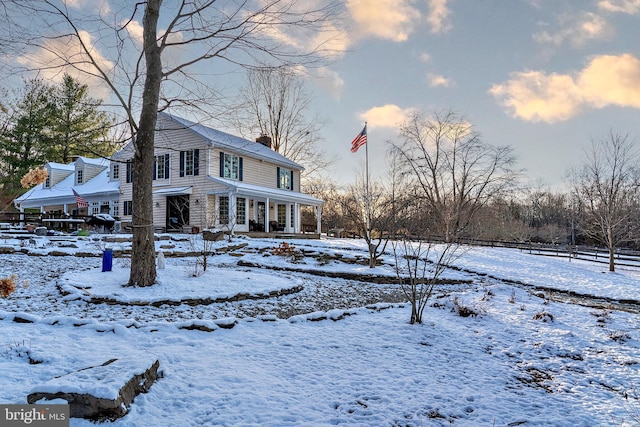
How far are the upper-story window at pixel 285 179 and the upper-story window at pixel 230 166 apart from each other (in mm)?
3478

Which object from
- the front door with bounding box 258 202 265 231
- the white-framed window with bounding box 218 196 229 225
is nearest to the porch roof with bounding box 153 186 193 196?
the white-framed window with bounding box 218 196 229 225

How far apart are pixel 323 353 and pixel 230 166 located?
16.4 metres

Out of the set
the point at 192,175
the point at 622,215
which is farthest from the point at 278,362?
the point at 622,215

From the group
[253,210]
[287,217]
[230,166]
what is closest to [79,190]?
[230,166]

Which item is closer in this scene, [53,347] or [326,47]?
[53,347]

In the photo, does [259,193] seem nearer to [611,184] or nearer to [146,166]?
[146,166]

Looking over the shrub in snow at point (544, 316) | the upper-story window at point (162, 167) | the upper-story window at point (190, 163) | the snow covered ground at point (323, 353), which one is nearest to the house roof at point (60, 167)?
the upper-story window at point (162, 167)

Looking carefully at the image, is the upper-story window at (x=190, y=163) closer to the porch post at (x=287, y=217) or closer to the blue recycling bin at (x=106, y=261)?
the porch post at (x=287, y=217)

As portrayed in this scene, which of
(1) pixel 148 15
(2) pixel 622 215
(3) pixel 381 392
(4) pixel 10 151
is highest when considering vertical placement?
(4) pixel 10 151

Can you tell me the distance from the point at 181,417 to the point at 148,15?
22.7 feet

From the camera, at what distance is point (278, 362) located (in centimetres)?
368

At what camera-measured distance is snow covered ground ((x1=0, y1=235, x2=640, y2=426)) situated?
A: 109 inches

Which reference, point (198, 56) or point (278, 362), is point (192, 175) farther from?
point (278, 362)

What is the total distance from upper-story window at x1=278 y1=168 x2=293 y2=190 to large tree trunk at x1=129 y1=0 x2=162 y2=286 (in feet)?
51.5
